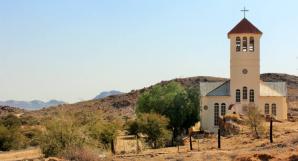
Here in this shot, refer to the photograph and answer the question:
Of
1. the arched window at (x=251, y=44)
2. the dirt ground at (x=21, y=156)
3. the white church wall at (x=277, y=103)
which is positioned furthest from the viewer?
the arched window at (x=251, y=44)

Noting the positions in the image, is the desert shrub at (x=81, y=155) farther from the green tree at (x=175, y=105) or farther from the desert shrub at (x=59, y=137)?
the green tree at (x=175, y=105)

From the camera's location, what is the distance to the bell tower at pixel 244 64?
58625 millimetres

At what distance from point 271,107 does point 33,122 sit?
35.4 metres

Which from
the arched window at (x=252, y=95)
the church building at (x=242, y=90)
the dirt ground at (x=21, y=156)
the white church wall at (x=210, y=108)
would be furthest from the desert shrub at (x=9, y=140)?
the arched window at (x=252, y=95)

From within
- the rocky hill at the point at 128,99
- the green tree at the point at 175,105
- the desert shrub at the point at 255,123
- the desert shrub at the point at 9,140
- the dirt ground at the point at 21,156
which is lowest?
the dirt ground at the point at 21,156

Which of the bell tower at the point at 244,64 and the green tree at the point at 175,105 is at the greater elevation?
the bell tower at the point at 244,64

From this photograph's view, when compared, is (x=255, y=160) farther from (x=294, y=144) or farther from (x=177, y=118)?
(x=177, y=118)

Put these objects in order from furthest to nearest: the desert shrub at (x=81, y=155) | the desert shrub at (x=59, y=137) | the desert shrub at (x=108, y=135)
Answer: the desert shrub at (x=108, y=135) < the desert shrub at (x=59, y=137) < the desert shrub at (x=81, y=155)

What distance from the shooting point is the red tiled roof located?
5831 centimetres

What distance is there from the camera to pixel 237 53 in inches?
2320

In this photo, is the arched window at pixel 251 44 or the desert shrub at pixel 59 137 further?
the arched window at pixel 251 44

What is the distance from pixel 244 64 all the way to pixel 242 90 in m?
2.54

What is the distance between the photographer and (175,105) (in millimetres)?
56469

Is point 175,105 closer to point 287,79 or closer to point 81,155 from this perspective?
point 81,155
